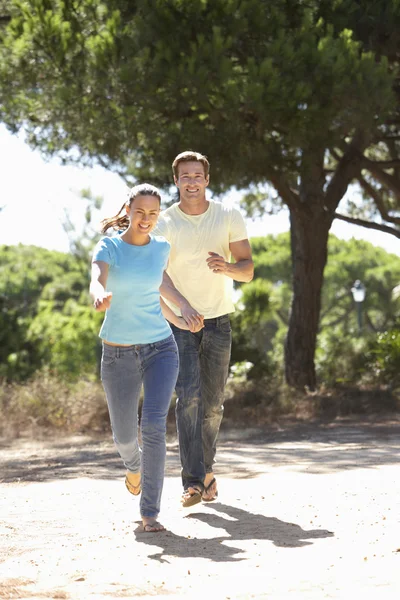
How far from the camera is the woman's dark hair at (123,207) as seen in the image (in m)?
4.92

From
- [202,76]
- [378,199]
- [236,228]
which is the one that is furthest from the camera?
[378,199]

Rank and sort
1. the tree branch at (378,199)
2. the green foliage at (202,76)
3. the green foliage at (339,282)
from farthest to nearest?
the green foliage at (339,282) → the tree branch at (378,199) → the green foliage at (202,76)

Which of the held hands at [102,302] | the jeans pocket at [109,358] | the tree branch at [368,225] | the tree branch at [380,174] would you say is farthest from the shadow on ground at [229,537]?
the tree branch at [368,225]

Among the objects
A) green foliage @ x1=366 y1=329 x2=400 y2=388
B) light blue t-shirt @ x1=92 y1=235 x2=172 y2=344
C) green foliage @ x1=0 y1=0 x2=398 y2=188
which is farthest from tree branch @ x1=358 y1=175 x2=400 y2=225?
light blue t-shirt @ x1=92 y1=235 x2=172 y2=344

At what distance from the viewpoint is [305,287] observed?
14.8 meters

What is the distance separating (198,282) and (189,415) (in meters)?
0.76

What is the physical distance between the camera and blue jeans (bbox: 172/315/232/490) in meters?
5.56

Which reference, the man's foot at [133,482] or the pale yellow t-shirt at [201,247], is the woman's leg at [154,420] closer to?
the man's foot at [133,482]

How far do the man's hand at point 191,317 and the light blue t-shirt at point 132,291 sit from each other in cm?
31

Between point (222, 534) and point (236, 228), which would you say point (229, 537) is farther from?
point (236, 228)

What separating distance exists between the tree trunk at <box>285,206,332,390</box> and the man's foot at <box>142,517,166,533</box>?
9.60 meters

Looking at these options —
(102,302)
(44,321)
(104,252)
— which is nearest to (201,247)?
(104,252)

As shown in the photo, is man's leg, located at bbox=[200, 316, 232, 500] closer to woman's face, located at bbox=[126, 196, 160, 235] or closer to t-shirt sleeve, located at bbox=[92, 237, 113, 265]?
woman's face, located at bbox=[126, 196, 160, 235]

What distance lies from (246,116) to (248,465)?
19.0 feet
